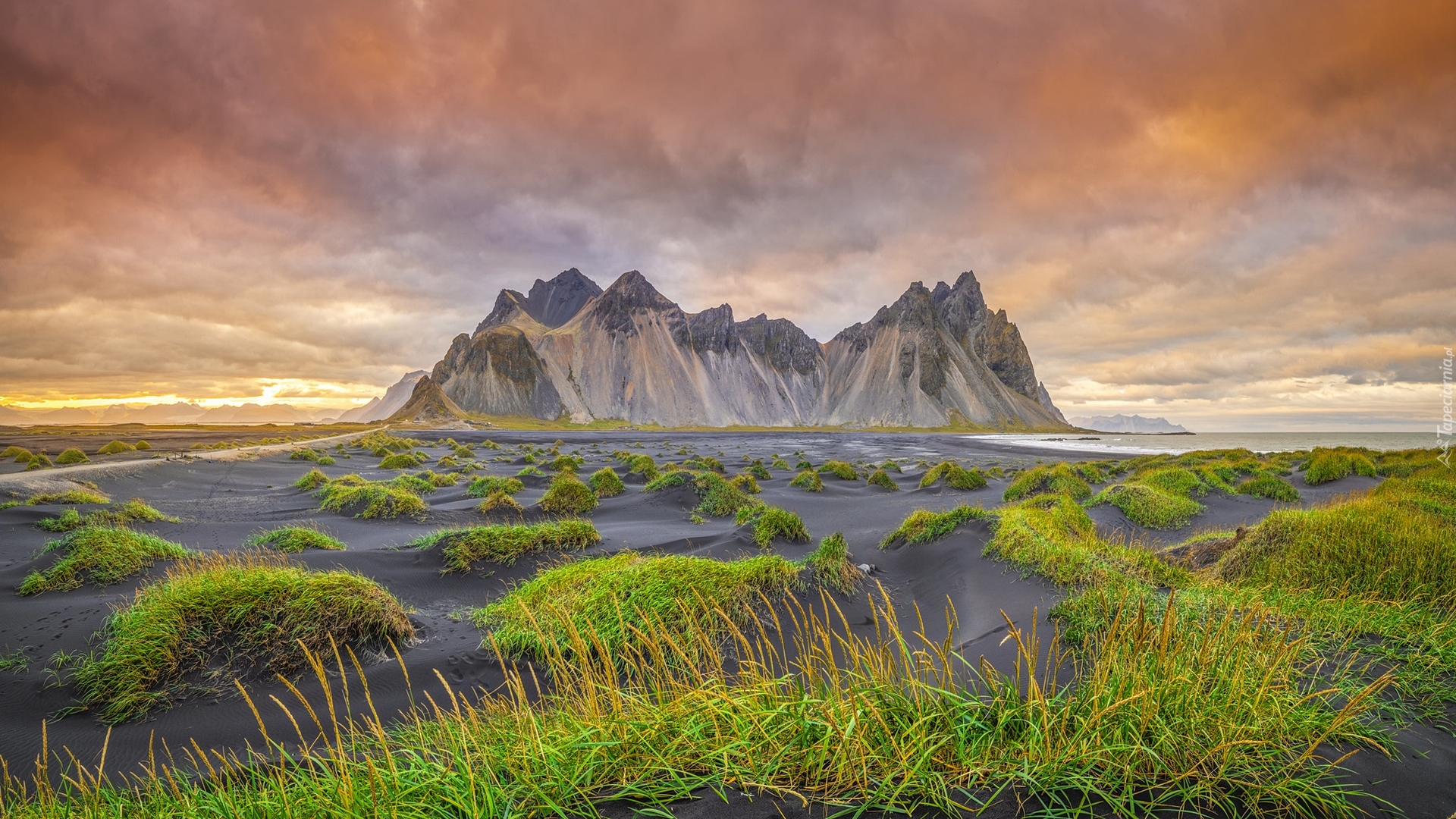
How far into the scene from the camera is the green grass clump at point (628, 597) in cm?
676

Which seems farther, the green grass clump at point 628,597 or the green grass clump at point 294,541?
the green grass clump at point 294,541

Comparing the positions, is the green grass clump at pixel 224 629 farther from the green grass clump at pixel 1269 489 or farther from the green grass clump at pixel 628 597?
the green grass clump at pixel 1269 489

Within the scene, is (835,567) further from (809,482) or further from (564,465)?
(564,465)

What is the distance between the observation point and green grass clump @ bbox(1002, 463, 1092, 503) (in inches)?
695

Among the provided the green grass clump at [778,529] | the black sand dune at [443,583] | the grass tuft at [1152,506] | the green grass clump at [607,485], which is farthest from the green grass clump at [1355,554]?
the green grass clump at [607,485]

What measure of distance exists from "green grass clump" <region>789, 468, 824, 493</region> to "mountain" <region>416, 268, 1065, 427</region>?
119216mm

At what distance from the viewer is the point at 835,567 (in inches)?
356

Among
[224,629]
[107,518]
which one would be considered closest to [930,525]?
[224,629]

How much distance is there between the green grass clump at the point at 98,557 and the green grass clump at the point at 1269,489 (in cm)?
2624

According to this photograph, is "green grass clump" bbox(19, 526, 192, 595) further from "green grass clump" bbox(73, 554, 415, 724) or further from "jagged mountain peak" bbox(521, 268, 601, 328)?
"jagged mountain peak" bbox(521, 268, 601, 328)

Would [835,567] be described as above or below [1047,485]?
below

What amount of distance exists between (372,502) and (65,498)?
680 centimetres

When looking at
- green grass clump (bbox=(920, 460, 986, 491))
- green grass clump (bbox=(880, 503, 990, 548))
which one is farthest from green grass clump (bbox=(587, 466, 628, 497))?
green grass clump (bbox=(920, 460, 986, 491))

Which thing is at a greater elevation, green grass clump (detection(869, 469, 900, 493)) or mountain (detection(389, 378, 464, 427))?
mountain (detection(389, 378, 464, 427))
